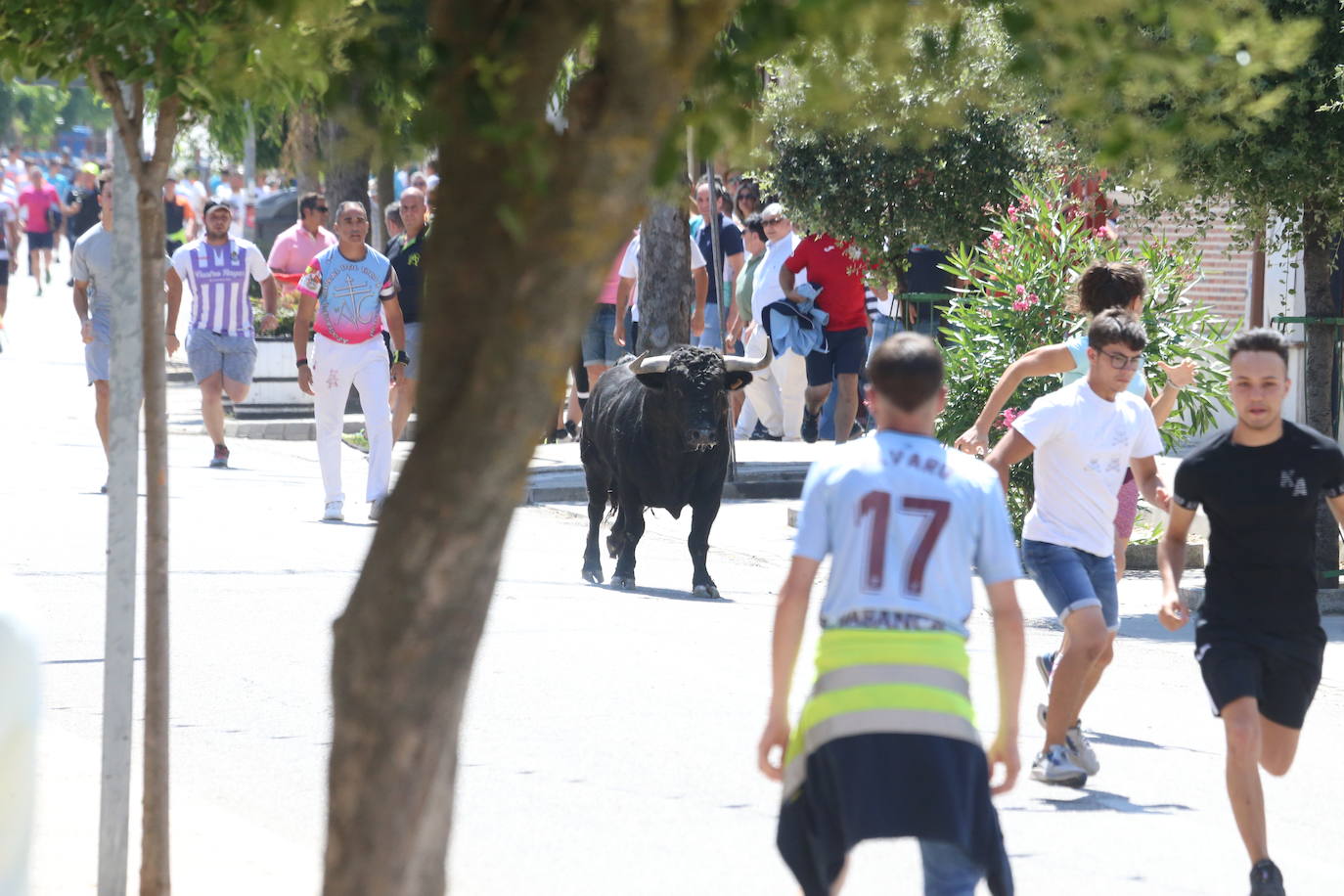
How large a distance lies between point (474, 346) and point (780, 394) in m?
16.2

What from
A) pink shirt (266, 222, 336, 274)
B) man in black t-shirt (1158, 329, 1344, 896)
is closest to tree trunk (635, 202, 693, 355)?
pink shirt (266, 222, 336, 274)

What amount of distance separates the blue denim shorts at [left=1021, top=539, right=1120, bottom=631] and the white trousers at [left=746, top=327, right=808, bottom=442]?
11556 millimetres

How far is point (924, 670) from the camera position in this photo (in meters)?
4.47

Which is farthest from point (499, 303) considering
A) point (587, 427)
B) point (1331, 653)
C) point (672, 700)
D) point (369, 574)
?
point (587, 427)

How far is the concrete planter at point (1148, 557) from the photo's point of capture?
1266 centimetres

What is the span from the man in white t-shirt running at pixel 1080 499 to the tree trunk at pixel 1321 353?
15.0ft

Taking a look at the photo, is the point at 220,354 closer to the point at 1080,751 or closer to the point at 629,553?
the point at 629,553

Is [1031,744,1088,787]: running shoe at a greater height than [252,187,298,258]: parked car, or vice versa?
[252,187,298,258]: parked car

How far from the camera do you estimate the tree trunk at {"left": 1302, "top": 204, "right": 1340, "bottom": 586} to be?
1148 cm

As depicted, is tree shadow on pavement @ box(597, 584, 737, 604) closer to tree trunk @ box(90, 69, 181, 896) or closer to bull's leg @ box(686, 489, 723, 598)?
bull's leg @ box(686, 489, 723, 598)

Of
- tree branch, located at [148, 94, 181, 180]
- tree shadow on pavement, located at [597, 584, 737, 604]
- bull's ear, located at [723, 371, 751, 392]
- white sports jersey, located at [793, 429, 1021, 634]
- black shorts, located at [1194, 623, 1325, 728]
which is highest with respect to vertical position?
tree branch, located at [148, 94, 181, 180]

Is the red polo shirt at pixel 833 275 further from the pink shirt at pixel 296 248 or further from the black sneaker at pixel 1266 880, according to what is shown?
the black sneaker at pixel 1266 880

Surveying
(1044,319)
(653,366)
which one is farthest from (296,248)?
(1044,319)

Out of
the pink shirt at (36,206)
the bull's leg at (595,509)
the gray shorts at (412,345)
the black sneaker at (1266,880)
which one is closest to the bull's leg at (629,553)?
the bull's leg at (595,509)
